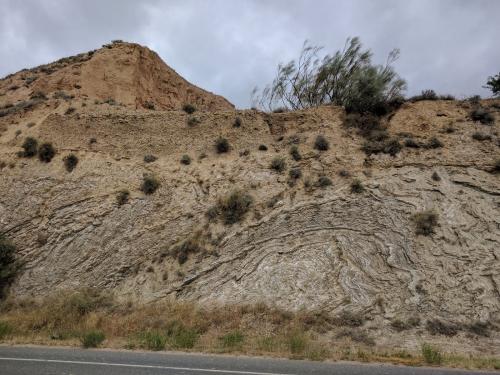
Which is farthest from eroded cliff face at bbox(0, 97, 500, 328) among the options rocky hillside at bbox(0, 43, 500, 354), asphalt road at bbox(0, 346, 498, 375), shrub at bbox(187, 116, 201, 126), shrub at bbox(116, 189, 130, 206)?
asphalt road at bbox(0, 346, 498, 375)

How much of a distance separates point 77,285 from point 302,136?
1074cm

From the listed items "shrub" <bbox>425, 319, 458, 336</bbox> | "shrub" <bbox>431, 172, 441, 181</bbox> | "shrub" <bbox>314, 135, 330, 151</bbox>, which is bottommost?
"shrub" <bbox>425, 319, 458, 336</bbox>

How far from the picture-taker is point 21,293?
15.1 meters

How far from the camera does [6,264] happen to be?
1565 centimetres

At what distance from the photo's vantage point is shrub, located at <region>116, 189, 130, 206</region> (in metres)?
16.8

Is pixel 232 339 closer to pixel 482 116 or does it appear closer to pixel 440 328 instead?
pixel 440 328

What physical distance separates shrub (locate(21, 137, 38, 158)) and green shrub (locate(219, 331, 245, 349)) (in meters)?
13.2

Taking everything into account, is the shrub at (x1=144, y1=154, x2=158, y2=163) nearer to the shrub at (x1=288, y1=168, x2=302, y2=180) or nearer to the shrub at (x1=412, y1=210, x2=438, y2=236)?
the shrub at (x1=288, y1=168, x2=302, y2=180)

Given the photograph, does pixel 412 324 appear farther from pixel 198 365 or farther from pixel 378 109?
pixel 378 109

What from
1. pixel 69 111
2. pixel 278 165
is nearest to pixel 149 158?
pixel 278 165

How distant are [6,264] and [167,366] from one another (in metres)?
10.5

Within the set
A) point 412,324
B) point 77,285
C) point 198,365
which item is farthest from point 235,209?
point 198,365

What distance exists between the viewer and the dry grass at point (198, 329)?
31.8 ft

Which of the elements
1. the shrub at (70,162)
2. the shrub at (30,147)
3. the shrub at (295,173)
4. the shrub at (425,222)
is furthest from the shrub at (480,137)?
the shrub at (30,147)
